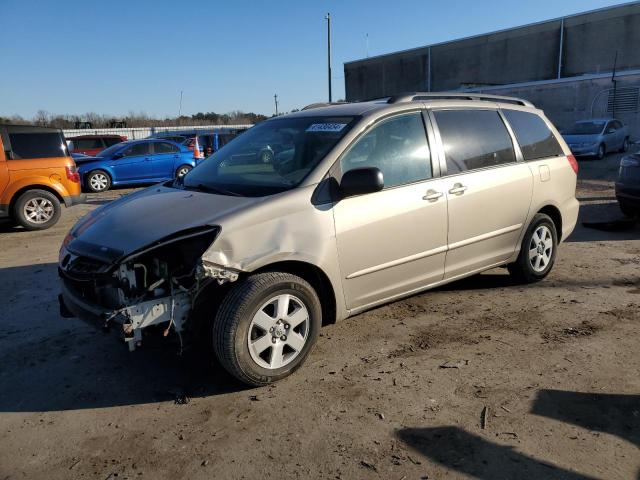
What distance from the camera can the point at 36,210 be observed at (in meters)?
9.02

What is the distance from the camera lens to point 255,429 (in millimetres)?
2922

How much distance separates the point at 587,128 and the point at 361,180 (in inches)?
→ 744

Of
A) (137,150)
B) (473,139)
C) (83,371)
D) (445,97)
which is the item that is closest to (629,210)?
(473,139)

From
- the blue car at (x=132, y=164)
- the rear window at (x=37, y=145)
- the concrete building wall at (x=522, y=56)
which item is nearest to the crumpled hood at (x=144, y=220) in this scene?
the rear window at (x=37, y=145)

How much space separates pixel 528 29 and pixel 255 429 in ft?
147

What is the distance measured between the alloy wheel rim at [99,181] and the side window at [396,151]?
12.6 m

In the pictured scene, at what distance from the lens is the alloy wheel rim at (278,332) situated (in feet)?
10.6

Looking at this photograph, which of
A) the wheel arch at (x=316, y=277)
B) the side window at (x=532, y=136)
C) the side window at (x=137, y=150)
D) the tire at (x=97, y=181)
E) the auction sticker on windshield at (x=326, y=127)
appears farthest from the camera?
the side window at (x=137, y=150)

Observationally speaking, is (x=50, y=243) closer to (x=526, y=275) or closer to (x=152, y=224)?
(x=152, y=224)

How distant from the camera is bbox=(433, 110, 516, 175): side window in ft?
14.1

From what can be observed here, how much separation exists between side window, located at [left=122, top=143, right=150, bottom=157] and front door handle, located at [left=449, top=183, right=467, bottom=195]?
42.8ft

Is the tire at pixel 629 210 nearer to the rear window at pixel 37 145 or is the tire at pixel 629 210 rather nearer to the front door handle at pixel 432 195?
the front door handle at pixel 432 195

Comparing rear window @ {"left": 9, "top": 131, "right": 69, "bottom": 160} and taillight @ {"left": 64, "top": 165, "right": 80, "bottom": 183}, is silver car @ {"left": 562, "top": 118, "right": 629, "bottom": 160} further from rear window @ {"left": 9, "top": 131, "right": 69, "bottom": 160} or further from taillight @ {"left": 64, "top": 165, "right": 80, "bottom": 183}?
rear window @ {"left": 9, "top": 131, "right": 69, "bottom": 160}

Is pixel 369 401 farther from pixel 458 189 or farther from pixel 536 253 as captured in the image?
pixel 536 253
